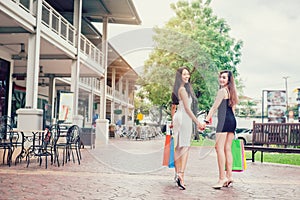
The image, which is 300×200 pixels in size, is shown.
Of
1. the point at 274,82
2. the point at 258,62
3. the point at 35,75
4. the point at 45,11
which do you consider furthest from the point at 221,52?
the point at 274,82

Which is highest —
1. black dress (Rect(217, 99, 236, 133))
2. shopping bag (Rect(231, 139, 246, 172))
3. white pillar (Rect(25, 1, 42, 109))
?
white pillar (Rect(25, 1, 42, 109))

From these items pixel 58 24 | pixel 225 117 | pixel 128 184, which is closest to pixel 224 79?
pixel 225 117

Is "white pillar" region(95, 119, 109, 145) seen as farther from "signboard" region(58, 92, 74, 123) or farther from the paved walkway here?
the paved walkway

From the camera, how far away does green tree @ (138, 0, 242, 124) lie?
20.2 meters

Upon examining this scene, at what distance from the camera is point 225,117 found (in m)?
4.78

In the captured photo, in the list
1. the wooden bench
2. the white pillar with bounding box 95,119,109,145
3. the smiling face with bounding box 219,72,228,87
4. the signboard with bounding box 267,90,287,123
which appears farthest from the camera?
the signboard with bounding box 267,90,287,123

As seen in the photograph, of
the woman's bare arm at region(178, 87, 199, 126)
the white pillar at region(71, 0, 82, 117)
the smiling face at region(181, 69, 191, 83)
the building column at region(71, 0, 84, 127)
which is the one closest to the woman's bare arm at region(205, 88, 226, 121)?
the woman's bare arm at region(178, 87, 199, 126)

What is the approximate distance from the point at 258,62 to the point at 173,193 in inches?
1050

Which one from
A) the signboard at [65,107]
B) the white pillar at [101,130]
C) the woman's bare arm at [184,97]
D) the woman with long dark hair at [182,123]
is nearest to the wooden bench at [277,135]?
the woman with long dark hair at [182,123]

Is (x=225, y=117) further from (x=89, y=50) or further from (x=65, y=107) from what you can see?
(x=89, y=50)

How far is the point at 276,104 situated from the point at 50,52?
18027 mm

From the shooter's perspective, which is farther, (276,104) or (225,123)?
(276,104)

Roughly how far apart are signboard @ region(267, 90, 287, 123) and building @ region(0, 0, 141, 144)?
1262 centimetres

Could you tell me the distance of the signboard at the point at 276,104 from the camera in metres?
25.5
